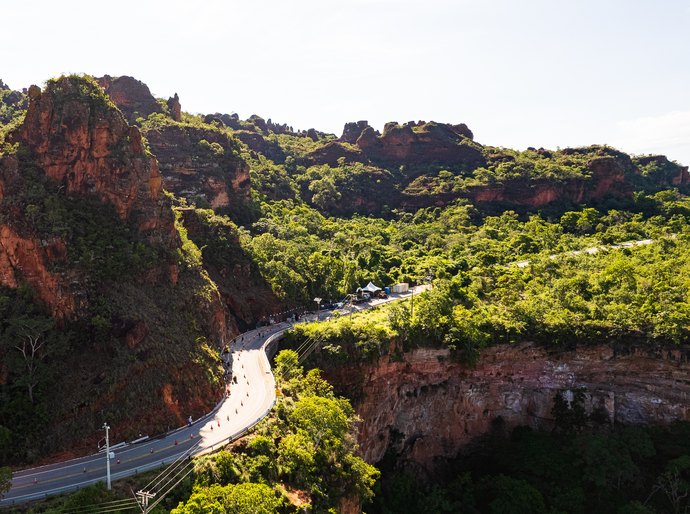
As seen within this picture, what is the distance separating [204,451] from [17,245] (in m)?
19.5

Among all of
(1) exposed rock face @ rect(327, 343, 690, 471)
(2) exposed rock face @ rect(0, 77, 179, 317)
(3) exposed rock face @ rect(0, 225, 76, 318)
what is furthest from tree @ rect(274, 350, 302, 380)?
(3) exposed rock face @ rect(0, 225, 76, 318)

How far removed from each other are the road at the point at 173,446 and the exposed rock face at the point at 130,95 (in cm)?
6609

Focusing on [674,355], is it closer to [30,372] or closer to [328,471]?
[328,471]

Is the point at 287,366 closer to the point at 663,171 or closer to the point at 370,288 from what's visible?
the point at 370,288

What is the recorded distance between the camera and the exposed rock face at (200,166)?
75375mm

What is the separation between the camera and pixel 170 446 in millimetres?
30984

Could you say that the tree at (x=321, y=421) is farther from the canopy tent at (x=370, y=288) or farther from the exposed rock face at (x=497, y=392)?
the canopy tent at (x=370, y=288)

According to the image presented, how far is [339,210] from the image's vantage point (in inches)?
4505

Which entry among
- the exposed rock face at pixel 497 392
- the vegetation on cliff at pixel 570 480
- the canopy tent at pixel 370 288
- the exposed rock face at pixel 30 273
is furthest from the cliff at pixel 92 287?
the canopy tent at pixel 370 288

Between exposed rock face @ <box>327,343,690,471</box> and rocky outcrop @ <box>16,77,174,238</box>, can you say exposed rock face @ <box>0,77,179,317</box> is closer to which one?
rocky outcrop @ <box>16,77,174,238</box>

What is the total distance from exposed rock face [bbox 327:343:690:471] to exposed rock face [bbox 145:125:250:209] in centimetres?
4314

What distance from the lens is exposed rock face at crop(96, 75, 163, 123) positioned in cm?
9064

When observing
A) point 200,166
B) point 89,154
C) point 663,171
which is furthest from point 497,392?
point 663,171

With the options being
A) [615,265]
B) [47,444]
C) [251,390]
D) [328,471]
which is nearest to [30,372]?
[47,444]
